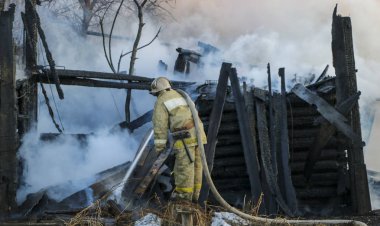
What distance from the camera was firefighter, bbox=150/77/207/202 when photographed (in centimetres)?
611

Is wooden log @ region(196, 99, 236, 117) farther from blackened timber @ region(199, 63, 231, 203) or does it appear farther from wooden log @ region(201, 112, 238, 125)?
blackened timber @ region(199, 63, 231, 203)

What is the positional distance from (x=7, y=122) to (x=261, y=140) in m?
4.49

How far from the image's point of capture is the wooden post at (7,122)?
7605 millimetres

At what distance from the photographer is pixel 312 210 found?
30.9 feet

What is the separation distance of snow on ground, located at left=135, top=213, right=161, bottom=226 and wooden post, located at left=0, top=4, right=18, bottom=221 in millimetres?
2641

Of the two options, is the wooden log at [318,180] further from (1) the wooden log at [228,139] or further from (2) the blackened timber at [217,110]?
(2) the blackened timber at [217,110]

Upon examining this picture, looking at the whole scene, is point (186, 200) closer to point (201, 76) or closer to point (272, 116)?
point (272, 116)

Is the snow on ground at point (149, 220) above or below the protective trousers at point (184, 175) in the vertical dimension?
below

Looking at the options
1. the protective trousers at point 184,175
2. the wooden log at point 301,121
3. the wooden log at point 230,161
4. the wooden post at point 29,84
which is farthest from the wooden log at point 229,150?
the wooden post at point 29,84

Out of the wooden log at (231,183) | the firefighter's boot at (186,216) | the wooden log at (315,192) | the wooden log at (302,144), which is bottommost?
the wooden log at (315,192)

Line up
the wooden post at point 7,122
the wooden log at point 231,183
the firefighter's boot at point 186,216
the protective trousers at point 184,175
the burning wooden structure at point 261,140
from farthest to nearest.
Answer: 1. the wooden log at point 231,183
2. the burning wooden structure at point 261,140
3. the wooden post at point 7,122
4. the protective trousers at point 184,175
5. the firefighter's boot at point 186,216

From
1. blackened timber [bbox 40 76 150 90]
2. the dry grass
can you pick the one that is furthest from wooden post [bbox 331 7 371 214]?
blackened timber [bbox 40 76 150 90]

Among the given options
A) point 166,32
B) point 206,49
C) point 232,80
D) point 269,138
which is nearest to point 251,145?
point 269,138

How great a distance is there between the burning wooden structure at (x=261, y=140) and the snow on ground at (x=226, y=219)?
1.39 metres
